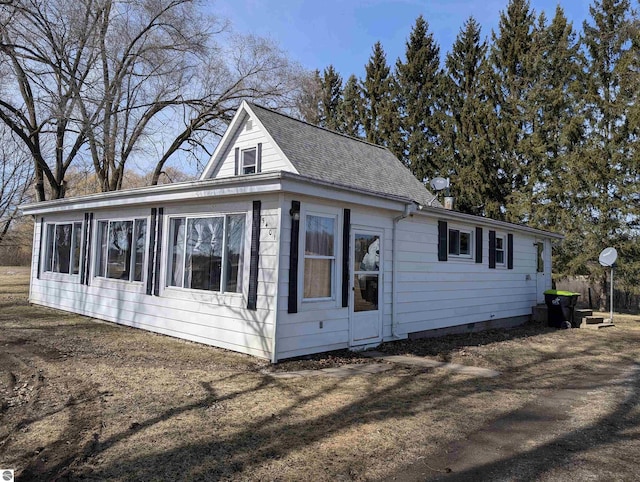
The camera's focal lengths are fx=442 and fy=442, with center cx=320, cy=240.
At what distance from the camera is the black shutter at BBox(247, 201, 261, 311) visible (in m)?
6.73

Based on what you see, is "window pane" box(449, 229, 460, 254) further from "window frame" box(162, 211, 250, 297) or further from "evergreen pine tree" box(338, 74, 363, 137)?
"evergreen pine tree" box(338, 74, 363, 137)

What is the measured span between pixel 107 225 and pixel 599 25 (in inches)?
857

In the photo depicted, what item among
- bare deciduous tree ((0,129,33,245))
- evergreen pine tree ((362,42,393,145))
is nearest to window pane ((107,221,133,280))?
bare deciduous tree ((0,129,33,245))

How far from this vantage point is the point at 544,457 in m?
3.59

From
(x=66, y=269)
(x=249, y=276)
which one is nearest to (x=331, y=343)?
(x=249, y=276)

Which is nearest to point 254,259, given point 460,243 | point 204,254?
point 204,254

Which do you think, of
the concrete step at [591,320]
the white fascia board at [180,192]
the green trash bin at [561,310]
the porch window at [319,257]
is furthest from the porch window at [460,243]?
the white fascia board at [180,192]

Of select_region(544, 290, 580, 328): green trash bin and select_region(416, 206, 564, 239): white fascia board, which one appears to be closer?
select_region(416, 206, 564, 239): white fascia board

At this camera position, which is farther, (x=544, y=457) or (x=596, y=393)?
(x=596, y=393)

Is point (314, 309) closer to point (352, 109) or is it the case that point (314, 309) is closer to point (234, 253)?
point (234, 253)

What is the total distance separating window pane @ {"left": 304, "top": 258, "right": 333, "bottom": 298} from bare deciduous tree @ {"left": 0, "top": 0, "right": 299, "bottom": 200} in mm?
10463

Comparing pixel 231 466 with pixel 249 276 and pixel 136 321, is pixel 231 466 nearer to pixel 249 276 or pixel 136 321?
pixel 249 276

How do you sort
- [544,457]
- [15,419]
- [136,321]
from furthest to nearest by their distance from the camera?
[136,321]
[15,419]
[544,457]

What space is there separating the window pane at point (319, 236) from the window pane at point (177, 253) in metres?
2.68
